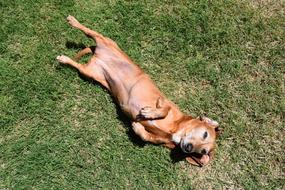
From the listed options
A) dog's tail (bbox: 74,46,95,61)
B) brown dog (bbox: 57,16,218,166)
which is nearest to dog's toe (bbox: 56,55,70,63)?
brown dog (bbox: 57,16,218,166)

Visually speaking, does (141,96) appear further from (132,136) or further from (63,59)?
(63,59)

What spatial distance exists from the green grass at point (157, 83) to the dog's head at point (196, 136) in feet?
1.66

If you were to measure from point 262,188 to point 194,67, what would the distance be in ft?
4.89

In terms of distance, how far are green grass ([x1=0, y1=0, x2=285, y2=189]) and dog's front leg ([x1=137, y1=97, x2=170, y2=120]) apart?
22.0 inches

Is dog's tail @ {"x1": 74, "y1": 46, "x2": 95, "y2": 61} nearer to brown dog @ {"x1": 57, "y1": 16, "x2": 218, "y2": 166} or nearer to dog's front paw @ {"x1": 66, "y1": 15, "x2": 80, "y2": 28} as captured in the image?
brown dog @ {"x1": 57, "y1": 16, "x2": 218, "y2": 166}

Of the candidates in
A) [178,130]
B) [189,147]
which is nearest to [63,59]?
[178,130]

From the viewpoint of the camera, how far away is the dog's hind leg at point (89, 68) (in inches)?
215

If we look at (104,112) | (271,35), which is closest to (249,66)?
(271,35)

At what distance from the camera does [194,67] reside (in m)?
5.81

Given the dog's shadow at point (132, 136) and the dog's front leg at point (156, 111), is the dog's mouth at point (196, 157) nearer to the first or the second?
the dog's shadow at point (132, 136)

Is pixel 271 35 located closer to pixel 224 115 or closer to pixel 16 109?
pixel 224 115

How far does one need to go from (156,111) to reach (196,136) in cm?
45

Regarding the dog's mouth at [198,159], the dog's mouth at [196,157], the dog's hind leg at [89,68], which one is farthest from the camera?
the dog's hind leg at [89,68]

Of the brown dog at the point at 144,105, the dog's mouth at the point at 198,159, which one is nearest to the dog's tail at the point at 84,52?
the brown dog at the point at 144,105
